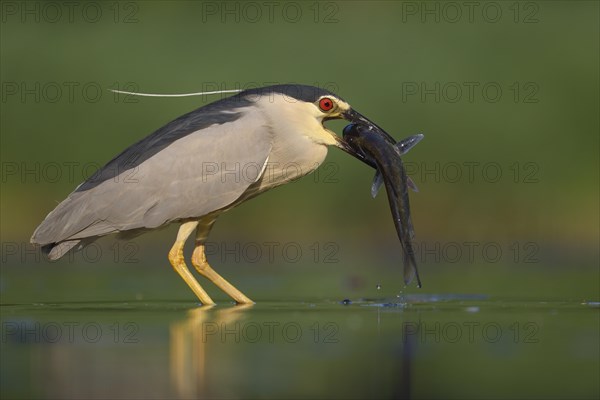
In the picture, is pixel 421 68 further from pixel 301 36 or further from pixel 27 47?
pixel 27 47

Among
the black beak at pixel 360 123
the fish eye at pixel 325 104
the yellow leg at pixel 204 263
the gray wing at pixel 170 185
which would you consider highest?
the fish eye at pixel 325 104

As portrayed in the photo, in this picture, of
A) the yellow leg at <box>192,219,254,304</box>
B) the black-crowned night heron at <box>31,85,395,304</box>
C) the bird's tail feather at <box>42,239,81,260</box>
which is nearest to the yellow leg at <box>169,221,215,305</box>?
the black-crowned night heron at <box>31,85,395,304</box>

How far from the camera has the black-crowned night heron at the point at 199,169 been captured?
29.3ft

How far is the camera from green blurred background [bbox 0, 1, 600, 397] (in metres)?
13.0

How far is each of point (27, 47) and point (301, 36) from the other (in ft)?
10.3

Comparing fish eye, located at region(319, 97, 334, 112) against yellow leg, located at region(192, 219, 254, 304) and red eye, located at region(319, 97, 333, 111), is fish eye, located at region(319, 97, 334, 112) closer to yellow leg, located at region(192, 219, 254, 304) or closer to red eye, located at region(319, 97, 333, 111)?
red eye, located at region(319, 97, 333, 111)

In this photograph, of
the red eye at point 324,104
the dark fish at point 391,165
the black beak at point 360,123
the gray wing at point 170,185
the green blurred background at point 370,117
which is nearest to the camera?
the dark fish at point 391,165

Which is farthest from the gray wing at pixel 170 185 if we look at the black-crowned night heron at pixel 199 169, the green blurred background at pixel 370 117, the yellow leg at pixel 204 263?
the green blurred background at pixel 370 117

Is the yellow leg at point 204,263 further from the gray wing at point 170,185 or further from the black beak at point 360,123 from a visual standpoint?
the black beak at point 360,123

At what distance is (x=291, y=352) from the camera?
629 centimetres

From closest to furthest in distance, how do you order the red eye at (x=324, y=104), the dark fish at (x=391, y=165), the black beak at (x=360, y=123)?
the dark fish at (x=391, y=165) < the black beak at (x=360, y=123) < the red eye at (x=324, y=104)

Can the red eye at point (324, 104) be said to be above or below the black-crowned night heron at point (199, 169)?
above

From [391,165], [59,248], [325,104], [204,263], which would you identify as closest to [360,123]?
[325,104]

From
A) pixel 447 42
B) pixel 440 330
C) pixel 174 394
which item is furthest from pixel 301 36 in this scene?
pixel 174 394
